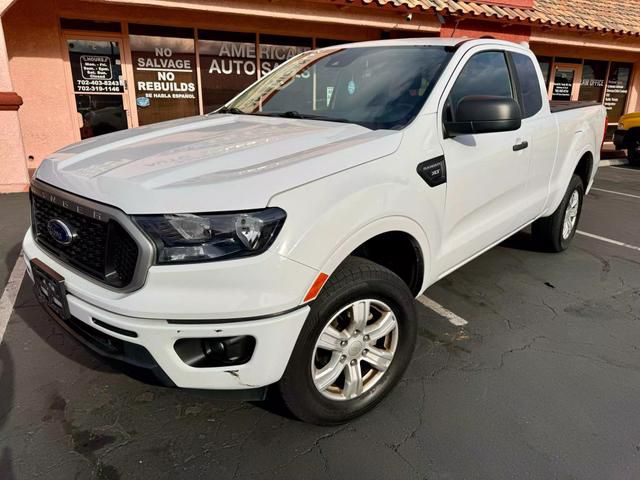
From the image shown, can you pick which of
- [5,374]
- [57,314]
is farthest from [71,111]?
[57,314]

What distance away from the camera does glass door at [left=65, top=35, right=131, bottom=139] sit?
8.28 m

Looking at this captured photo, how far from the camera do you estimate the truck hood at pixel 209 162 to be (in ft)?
5.92

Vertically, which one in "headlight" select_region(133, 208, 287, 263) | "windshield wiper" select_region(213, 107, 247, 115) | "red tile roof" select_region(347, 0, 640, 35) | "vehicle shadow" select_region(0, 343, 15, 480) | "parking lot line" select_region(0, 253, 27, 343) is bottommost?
"parking lot line" select_region(0, 253, 27, 343)

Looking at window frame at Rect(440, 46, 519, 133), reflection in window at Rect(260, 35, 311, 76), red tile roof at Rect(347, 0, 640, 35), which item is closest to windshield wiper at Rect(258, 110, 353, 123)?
window frame at Rect(440, 46, 519, 133)

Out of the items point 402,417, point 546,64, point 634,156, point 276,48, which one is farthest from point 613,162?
point 402,417

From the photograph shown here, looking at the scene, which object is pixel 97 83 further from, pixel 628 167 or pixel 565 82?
pixel 565 82

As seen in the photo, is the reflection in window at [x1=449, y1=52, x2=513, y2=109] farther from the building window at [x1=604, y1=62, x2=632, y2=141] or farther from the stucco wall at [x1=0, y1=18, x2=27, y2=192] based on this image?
the building window at [x1=604, y1=62, x2=632, y2=141]

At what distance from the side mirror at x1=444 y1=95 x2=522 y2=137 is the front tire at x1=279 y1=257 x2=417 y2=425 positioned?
925 millimetres

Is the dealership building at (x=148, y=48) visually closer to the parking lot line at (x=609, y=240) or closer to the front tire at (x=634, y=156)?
the front tire at (x=634, y=156)

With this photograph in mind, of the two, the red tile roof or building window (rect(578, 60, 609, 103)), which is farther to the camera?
building window (rect(578, 60, 609, 103))

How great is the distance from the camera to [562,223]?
4648 millimetres

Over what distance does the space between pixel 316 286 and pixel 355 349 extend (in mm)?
550

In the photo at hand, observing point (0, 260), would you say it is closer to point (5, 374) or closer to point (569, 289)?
point (5, 374)

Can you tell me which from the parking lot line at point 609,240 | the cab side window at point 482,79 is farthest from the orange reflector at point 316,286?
the parking lot line at point 609,240
